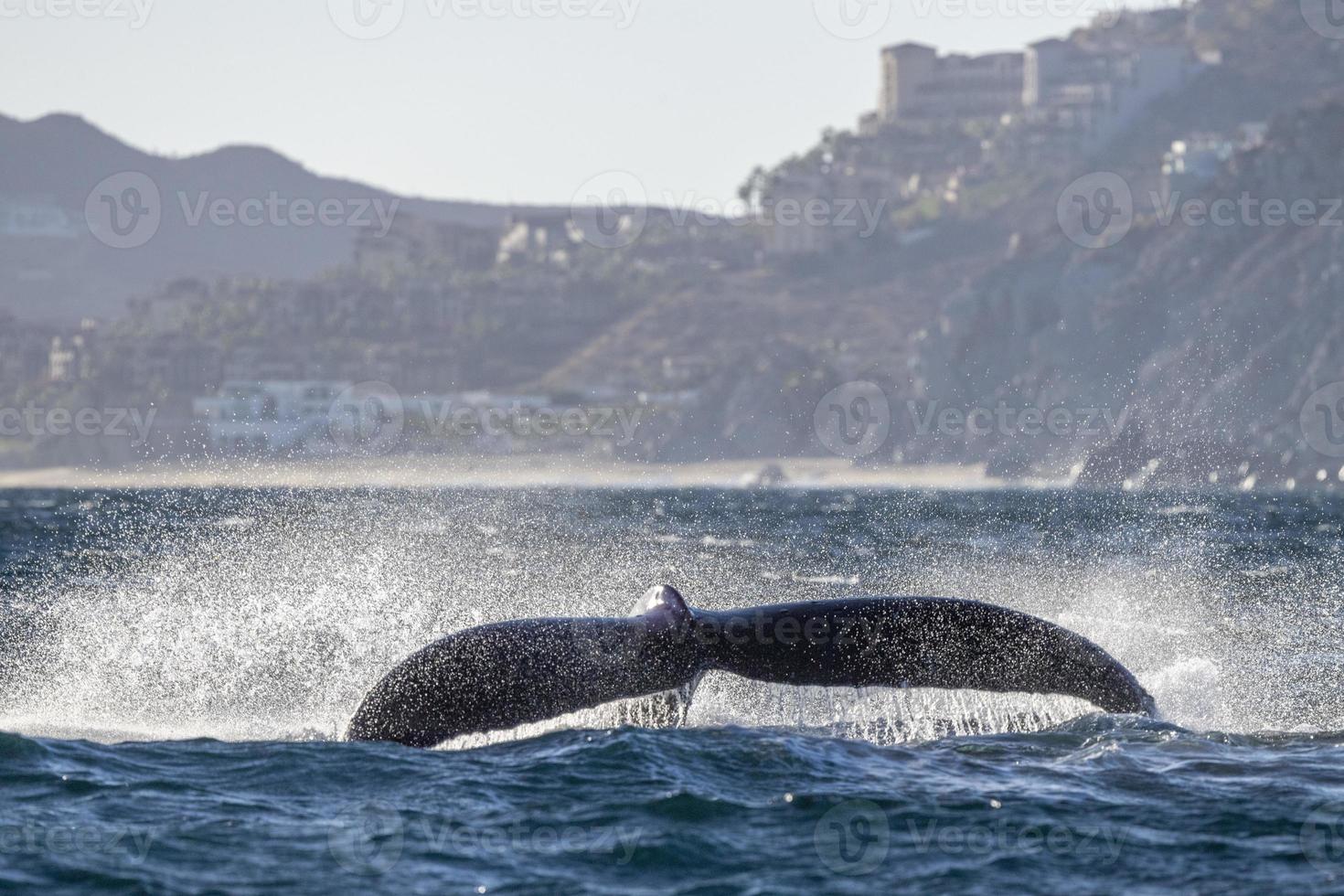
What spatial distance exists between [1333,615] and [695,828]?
17318 mm

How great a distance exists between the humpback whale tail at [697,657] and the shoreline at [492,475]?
137 meters

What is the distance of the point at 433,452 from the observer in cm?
17325

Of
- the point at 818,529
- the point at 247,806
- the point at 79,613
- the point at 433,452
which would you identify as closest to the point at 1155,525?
the point at 818,529

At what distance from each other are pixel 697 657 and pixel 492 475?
515 ft

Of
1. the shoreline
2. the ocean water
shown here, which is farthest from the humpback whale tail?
the shoreline

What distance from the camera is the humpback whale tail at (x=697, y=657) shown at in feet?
37.4

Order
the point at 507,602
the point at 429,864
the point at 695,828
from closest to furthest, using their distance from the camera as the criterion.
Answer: the point at 429,864
the point at 695,828
the point at 507,602

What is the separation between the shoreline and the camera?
153125mm

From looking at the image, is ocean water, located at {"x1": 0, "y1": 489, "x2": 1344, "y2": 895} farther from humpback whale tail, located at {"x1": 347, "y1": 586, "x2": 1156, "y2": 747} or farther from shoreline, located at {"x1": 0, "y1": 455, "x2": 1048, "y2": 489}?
shoreline, located at {"x1": 0, "y1": 455, "x2": 1048, "y2": 489}

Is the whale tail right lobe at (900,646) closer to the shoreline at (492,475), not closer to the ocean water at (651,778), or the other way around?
the ocean water at (651,778)

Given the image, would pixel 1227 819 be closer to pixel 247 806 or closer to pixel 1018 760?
pixel 1018 760

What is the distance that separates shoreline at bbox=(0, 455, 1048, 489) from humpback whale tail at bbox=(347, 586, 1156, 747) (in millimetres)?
136536

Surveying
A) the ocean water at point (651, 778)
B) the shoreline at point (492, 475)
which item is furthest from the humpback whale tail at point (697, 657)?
the shoreline at point (492, 475)

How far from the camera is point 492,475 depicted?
16775 cm
